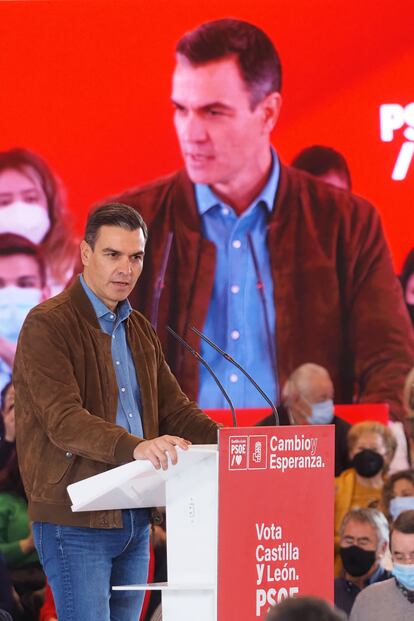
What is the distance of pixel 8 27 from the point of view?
16.1 feet

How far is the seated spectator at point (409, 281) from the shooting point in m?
5.04

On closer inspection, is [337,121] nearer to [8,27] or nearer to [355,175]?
[355,175]

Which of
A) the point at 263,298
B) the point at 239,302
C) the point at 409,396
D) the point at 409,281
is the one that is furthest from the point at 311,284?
the point at 409,396

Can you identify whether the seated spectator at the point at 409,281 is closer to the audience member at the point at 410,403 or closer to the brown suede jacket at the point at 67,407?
the audience member at the point at 410,403

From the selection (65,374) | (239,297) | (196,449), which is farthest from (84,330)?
(239,297)

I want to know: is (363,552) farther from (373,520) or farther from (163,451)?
(163,451)

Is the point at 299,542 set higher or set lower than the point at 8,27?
lower

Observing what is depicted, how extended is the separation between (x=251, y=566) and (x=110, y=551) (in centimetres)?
41

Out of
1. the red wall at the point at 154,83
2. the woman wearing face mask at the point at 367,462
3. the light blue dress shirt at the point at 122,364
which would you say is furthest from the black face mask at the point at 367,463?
the light blue dress shirt at the point at 122,364

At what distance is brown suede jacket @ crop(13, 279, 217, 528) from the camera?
8.20 ft

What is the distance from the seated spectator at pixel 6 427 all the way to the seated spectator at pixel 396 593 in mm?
1769

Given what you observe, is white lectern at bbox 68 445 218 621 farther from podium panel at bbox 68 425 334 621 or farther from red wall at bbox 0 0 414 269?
red wall at bbox 0 0 414 269

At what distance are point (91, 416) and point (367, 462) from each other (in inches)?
105

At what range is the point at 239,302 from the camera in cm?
495
